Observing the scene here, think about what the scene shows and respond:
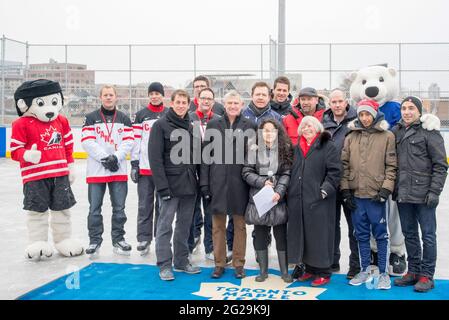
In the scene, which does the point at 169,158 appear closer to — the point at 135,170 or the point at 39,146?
the point at 135,170

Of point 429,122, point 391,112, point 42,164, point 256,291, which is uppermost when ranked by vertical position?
point 391,112

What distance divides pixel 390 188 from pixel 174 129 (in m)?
1.93

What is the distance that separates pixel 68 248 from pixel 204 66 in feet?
35.6

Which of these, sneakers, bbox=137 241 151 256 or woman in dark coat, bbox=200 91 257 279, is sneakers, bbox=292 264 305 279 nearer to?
woman in dark coat, bbox=200 91 257 279

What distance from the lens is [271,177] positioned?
14.7ft

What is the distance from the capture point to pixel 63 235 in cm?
538

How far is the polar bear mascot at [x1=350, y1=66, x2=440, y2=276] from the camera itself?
4.73 meters

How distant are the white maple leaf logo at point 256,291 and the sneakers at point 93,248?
1425 mm


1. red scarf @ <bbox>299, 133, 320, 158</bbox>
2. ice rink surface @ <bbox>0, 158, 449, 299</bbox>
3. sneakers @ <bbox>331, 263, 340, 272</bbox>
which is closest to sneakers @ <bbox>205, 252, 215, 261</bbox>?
ice rink surface @ <bbox>0, 158, 449, 299</bbox>

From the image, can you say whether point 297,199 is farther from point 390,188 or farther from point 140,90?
point 140,90

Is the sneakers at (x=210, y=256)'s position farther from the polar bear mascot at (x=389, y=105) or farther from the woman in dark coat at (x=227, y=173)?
the polar bear mascot at (x=389, y=105)

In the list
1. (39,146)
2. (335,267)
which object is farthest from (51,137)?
(335,267)

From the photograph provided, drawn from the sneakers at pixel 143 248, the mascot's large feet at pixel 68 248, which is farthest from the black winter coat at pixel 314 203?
the mascot's large feet at pixel 68 248
